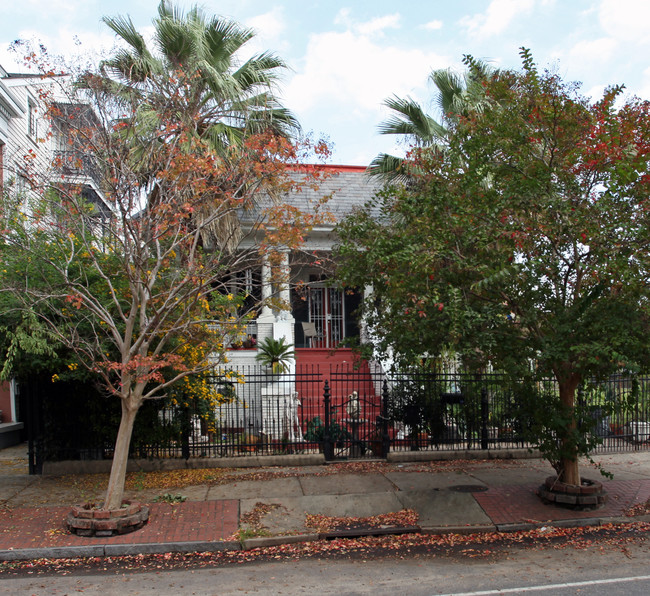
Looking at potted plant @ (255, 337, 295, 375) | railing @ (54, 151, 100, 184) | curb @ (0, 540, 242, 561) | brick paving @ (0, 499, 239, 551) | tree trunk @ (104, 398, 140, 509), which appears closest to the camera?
curb @ (0, 540, 242, 561)

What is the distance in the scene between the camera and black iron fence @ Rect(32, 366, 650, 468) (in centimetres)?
1103

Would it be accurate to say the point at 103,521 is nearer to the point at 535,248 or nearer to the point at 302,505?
the point at 302,505

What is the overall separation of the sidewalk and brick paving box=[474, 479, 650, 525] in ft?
0.05

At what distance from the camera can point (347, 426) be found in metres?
12.2

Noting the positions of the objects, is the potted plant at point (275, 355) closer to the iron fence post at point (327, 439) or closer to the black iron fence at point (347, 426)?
the black iron fence at point (347, 426)

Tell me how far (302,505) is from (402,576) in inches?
107

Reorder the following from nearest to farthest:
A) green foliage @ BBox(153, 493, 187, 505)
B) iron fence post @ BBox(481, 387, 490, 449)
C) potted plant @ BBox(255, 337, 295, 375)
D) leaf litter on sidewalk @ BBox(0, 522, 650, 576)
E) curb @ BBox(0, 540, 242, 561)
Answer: leaf litter on sidewalk @ BBox(0, 522, 650, 576) → curb @ BBox(0, 540, 242, 561) → green foliage @ BBox(153, 493, 187, 505) → iron fence post @ BBox(481, 387, 490, 449) → potted plant @ BBox(255, 337, 295, 375)

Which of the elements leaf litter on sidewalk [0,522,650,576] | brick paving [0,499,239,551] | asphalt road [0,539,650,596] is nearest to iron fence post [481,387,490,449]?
leaf litter on sidewalk [0,522,650,576]

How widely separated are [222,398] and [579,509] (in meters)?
6.37

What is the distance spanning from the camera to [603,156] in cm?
771

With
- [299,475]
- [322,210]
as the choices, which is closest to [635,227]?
[299,475]

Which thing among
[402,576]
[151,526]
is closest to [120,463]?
[151,526]

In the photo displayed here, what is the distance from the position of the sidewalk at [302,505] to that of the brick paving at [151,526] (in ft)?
0.04

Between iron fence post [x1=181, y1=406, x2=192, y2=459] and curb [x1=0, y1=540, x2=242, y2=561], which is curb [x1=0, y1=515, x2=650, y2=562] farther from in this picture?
iron fence post [x1=181, y1=406, x2=192, y2=459]
